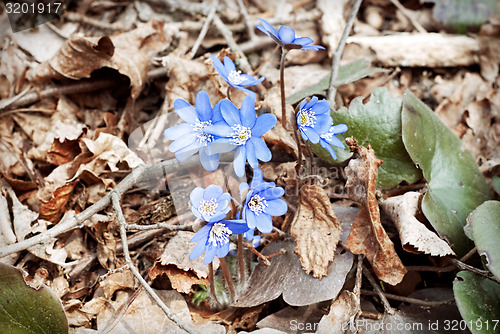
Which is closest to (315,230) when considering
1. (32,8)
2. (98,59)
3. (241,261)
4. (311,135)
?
(241,261)

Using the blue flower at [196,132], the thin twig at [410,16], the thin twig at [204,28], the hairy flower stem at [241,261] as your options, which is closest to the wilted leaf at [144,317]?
the hairy flower stem at [241,261]

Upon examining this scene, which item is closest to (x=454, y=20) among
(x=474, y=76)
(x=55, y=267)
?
(x=474, y=76)

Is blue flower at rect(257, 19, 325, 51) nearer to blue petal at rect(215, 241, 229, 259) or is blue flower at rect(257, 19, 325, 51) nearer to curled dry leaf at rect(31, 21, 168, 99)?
blue petal at rect(215, 241, 229, 259)

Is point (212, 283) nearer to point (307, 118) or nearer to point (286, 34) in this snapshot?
point (307, 118)

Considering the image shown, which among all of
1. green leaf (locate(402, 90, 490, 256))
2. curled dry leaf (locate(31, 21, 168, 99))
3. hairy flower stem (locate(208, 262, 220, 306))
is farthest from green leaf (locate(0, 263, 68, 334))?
green leaf (locate(402, 90, 490, 256))

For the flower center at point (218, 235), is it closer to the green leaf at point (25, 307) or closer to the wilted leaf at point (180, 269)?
the wilted leaf at point (180, 269)

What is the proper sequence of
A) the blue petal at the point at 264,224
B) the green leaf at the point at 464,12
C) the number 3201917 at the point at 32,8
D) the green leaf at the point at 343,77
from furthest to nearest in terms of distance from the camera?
1. the green leaf at the point at 464,12
2. the number 3201917 at the point at 32,8
3. the green leaf at the point at 343,77
4. the blue petal at the point at 264,224
